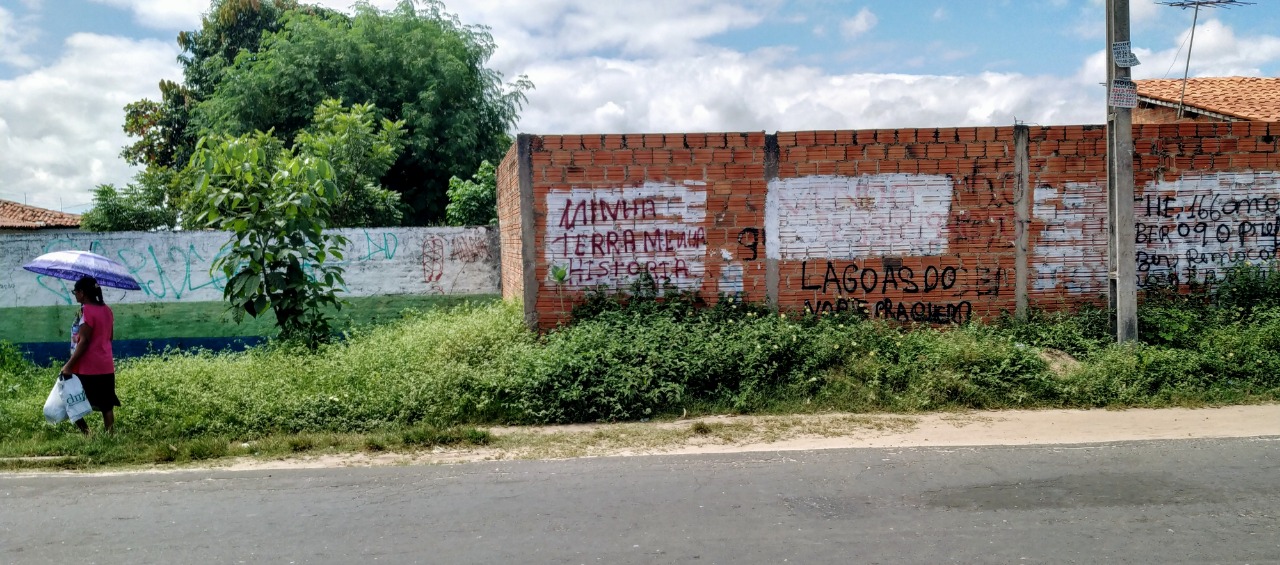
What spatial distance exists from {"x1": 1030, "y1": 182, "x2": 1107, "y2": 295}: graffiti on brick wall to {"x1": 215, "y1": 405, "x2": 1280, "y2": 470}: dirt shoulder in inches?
85.3

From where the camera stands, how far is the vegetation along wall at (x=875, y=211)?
930 centimetres

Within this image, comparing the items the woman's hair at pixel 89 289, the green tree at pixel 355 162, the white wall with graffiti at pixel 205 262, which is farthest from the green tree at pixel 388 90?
the woman's hair at pixel 89 289

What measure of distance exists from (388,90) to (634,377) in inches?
579

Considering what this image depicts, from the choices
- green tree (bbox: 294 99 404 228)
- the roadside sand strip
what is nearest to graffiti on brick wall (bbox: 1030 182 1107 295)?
the roadside sand strip

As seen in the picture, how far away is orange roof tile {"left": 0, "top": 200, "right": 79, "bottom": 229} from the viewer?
75.7ft

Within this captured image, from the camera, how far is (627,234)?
368 inches

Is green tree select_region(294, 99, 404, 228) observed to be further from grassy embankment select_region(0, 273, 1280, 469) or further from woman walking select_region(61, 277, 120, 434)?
woman walking select_region(61, 277, 120, 434)

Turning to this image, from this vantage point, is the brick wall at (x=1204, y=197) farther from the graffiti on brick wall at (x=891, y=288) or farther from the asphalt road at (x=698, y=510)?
the asphalt road at (x=698, y=510)

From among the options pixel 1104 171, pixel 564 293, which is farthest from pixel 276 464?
pixel 1104 171

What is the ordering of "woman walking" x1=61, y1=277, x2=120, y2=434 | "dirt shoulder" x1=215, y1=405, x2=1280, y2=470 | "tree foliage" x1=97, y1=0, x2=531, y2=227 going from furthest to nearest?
"tree foliage" x1=97, y1=0, x2=531, y2=227
"woman walking" x1=61, y1=277, x2=120, y2=434
"dirt shoulder" x1=215, y1=405, x2=1280, y2=470

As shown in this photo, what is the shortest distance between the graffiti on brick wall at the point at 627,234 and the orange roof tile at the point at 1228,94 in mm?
10441

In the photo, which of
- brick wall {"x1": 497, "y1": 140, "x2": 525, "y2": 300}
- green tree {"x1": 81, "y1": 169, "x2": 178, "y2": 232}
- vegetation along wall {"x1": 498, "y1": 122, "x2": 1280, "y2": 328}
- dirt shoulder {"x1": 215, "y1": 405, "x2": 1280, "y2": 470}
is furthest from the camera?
green tree {"x1": 81, "y1": 169, "x2": 178, "y2": 232}

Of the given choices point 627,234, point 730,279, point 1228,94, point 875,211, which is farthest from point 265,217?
point 1228,94

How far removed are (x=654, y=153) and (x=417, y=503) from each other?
505 cm
